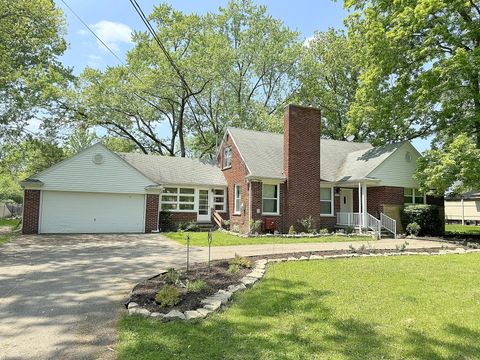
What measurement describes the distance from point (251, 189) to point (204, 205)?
5.02 metres

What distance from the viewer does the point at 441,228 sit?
20328mm

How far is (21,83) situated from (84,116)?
8502 millimetres

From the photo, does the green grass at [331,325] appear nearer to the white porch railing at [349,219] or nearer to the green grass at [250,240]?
the green grass at [250,240]

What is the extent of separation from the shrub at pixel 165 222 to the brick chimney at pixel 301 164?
22.5ft

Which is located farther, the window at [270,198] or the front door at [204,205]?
the front door at [204,205]

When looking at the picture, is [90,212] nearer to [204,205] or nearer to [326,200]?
[204,205]

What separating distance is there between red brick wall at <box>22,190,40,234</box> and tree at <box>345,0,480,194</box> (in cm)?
1904

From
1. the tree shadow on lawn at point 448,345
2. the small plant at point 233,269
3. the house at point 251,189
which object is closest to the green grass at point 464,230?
the house at point 251,189

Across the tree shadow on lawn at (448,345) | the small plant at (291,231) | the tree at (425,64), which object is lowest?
the tree shadow on lawn at (448,345)

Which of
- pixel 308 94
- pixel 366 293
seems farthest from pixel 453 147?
pixel 308 94

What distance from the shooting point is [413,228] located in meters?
18.6

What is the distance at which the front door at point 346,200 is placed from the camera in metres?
22.0

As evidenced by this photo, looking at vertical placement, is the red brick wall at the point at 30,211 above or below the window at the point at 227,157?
below

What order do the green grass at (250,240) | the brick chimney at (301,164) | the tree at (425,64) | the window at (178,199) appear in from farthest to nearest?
1. the window at (178,199)
2. the brick chimney at (301,164)
3. the tree at (425,64)
4. the green grass at (250,240)
